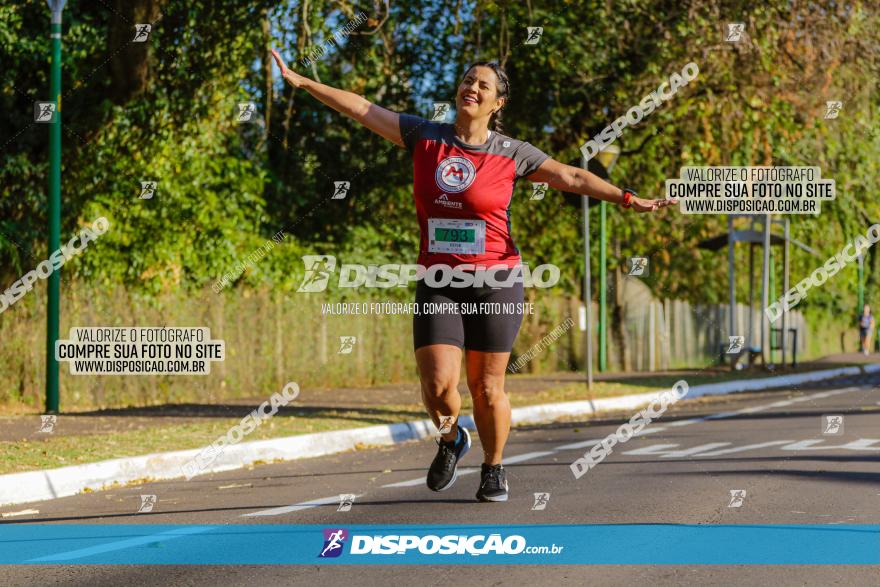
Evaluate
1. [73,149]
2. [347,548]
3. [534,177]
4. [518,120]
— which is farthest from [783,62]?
[347,548]

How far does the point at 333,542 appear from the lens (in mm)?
6871

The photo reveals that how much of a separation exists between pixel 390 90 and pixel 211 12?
768 centimetres

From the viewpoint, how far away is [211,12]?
19.8 meters

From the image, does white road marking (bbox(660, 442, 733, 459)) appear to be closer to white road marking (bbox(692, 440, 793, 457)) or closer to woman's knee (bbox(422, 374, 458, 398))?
white road marking (bbox(692, 440, 793, 457))

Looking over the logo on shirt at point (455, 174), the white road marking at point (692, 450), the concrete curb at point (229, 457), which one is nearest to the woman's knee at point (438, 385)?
the logo on shirt at point (455, 174)

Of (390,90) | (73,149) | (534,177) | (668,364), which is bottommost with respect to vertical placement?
(668,364)

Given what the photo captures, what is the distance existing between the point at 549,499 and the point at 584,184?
2022 millimetres

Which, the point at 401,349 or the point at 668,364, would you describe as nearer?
the point at 401,349

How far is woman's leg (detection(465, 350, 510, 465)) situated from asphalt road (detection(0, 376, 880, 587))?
0.40 metres

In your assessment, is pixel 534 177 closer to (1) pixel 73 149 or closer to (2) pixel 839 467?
(2) pixel 839 467

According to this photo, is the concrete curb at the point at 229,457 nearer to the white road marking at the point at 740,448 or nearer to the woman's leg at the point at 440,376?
the woman's leg at the point at 440,376

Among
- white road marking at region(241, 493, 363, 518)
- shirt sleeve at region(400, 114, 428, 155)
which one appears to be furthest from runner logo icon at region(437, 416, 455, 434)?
shirt sleeve at region(400, 114, 428, 155)

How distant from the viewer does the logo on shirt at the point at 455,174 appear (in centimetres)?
744

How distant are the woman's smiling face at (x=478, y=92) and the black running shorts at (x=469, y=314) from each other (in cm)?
88
